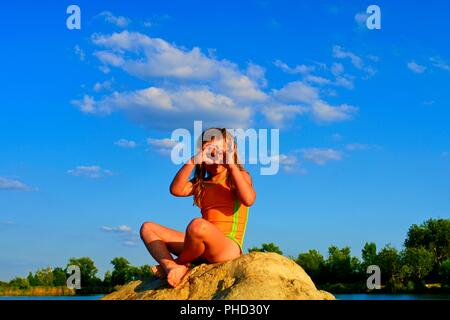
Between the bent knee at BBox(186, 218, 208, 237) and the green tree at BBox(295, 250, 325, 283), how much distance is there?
43057mm

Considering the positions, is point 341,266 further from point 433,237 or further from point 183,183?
point 183,183

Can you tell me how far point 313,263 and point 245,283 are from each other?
145ft

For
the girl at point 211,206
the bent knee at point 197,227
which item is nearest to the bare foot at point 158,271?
the girl at point 211,206

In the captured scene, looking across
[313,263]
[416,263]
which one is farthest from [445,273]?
[313,263]

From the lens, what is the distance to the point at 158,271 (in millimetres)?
5441

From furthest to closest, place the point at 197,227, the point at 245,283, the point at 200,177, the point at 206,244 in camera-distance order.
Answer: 1. the point at 200,177
2. the point at 206,244
3. the point at 197,227
4. the point at 245,283

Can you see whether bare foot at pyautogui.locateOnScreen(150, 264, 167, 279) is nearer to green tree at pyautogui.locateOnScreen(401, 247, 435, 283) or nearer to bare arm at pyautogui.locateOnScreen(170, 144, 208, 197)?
bare arm at pyautogui.locateOnScreen(170, 144, 208, 197)

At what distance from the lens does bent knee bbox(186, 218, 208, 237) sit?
495 centimetres

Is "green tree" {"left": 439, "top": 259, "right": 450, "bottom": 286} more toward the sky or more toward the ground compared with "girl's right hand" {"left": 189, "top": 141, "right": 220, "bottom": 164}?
more toward the ground

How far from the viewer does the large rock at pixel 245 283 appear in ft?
15.3

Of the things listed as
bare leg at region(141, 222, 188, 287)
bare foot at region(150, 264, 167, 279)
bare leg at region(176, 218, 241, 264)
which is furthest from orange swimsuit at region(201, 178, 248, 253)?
bare foot at region(150, 264, 167, 279)

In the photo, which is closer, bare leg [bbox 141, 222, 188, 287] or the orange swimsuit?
bare leg [bbox 141, 222, 188, 287]
